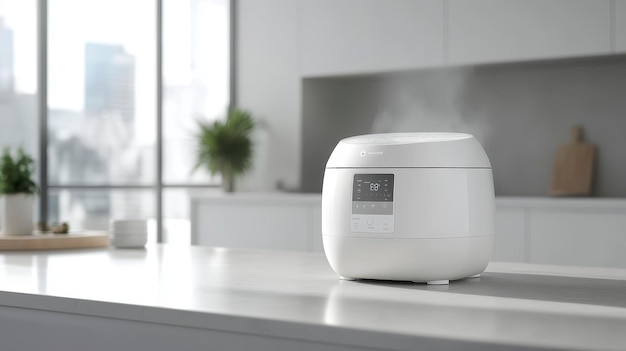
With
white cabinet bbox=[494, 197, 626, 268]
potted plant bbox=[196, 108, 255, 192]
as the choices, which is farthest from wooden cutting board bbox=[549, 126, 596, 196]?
potted plant bbox=[196, 108, 255, 192]

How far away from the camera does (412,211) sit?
1.51m

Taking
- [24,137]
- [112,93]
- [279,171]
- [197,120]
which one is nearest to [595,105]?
[279,171]

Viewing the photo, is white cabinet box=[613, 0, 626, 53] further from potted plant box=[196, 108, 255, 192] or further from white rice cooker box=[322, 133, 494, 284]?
white rice cooker box=[322, 133, 494, 284]

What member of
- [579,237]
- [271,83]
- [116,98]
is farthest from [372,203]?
[116,98]

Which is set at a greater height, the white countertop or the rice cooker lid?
the rice cooker lid

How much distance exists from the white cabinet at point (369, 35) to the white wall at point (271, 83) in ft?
0.58

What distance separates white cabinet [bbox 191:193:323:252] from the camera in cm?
473

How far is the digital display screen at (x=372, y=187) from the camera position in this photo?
5.06ft

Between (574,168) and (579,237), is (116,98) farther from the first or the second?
(579,237)

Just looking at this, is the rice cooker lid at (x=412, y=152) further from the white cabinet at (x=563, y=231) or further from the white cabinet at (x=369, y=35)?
the white cabinet at (x=369, y=35)

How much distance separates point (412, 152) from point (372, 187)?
10 cm

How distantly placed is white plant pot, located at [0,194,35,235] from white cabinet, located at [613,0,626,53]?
2.85 m

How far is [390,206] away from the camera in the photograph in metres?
1.53

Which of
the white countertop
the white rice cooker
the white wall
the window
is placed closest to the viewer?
the white countertop
